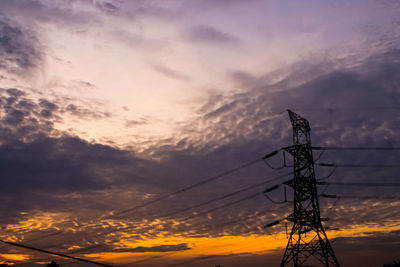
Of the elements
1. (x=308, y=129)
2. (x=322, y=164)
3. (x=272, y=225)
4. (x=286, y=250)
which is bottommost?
(x=286, y=250)

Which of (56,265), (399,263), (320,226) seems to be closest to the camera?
(320,226)

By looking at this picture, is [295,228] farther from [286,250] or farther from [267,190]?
[267,190]

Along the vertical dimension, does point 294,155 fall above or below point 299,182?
above

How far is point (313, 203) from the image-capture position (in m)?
42.8

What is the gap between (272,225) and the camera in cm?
4459

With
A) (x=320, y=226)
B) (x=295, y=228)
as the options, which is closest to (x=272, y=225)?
(x=295, y=228)

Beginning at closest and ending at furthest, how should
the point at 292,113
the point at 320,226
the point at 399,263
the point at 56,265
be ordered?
the point at 320,226 → the point at 292,113 → the point at 399,263 → the point at 56,265

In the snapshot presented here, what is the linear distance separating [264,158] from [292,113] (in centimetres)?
798

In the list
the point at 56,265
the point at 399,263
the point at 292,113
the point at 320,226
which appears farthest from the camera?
the point at 56,265

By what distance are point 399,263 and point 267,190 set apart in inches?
2099

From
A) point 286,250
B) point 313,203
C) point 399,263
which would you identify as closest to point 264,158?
point 313,203

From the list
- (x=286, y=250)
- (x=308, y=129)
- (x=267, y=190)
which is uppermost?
(x=308, y=129)

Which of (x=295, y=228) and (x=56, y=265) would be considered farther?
(x=56, y=265)

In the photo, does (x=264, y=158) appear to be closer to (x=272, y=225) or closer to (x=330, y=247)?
(x=272, y=225)
